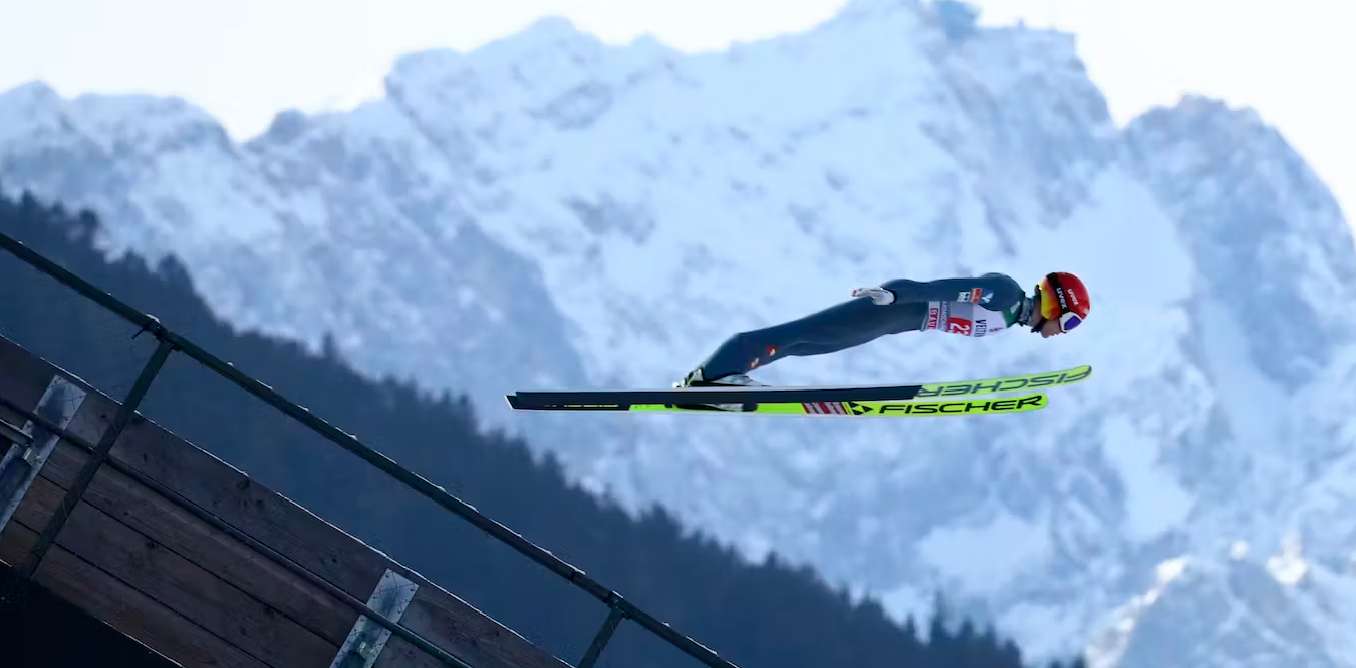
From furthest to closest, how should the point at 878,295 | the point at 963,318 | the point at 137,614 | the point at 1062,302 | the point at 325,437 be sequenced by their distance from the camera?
1. the point at 1062,302
2. the point at 963,318
3. the point at 878,295
4. the point at 137,614
5. the point at 325,437

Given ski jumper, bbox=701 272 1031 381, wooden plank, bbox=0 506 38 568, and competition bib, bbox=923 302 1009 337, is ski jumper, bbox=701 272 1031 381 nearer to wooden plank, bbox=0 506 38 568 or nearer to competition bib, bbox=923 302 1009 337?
competition bib, bbox=923 302 1009 337

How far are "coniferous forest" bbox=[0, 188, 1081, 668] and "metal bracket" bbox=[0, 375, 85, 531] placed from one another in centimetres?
5331

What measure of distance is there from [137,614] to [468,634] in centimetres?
140

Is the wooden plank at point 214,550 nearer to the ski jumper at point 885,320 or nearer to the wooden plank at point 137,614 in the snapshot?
the wooden plank at point 137,614

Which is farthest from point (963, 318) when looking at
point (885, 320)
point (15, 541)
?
point (15, 541)

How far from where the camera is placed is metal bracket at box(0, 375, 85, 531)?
816cm

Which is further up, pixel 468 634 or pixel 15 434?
pixel 468 634

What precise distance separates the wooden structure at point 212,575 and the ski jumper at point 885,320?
4916mm

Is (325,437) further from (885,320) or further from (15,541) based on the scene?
(885,320)

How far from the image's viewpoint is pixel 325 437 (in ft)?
25.1

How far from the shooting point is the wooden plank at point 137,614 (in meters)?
8.08

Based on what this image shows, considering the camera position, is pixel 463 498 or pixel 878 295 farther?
pixel 463 498

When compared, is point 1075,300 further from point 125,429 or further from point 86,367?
point 86,367

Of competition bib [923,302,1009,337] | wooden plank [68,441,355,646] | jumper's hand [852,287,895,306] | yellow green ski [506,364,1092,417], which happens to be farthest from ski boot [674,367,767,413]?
wooden plank [68,441,355,646]
